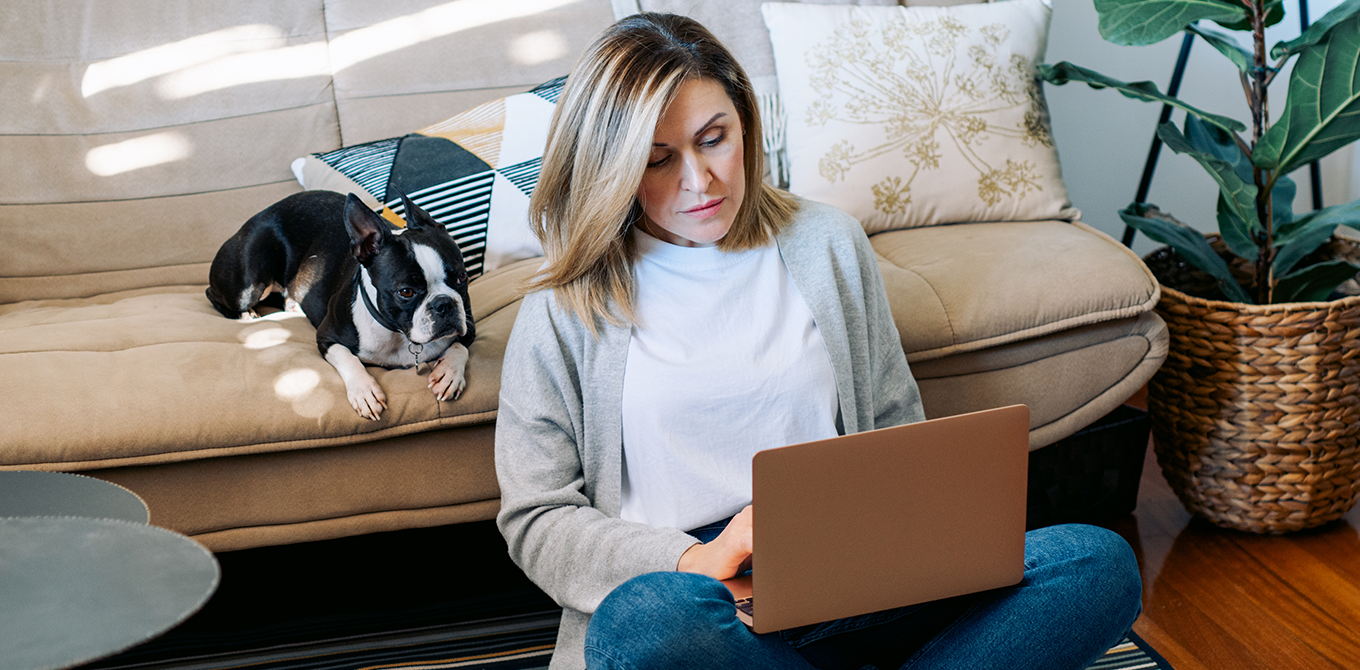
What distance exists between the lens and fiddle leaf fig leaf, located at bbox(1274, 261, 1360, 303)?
1.54m

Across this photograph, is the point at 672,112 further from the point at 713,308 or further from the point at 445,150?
the point at 445,150

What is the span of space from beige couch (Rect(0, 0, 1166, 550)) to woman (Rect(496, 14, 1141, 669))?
0.33 meters

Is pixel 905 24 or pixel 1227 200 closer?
pixel 1227 200

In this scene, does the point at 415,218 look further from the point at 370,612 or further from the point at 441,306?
the point at 370,612

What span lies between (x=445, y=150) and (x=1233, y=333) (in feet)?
4.77

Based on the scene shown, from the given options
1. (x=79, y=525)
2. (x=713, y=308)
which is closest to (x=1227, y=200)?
(x=713, y=308)

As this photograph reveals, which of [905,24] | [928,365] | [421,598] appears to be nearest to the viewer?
[928,365]

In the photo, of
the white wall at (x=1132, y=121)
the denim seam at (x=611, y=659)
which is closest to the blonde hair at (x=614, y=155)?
the denim seam at (x=611, y=659)

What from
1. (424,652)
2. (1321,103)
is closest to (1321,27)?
(1321,103)

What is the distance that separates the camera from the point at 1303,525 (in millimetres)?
1607

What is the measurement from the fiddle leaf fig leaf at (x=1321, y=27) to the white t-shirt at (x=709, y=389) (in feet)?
3.39

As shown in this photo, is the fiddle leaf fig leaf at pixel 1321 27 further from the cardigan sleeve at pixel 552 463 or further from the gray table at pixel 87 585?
the gray table at pixel 87 585

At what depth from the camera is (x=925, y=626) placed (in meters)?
0.95

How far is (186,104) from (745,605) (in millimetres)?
1646
